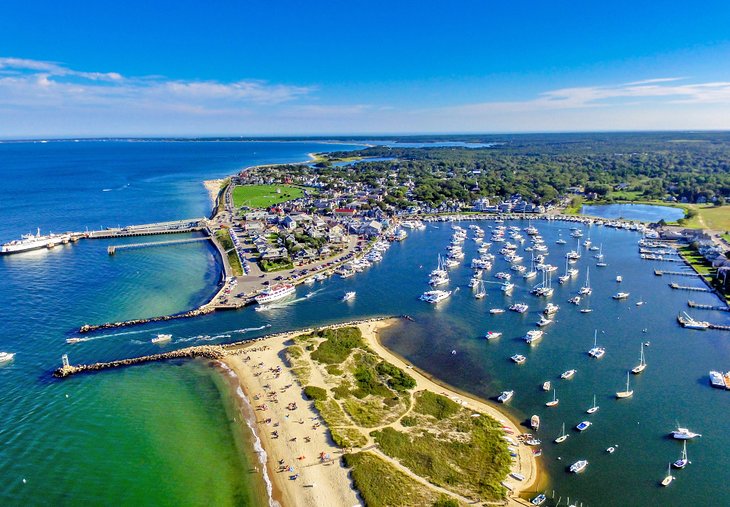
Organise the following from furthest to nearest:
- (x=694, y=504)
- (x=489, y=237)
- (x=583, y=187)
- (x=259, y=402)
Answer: (x=583, y=187)
(x=489, y=237)
(x=259, y=402)
(x=694, y=504)

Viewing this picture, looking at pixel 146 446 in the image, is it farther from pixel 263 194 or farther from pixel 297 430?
pixel 263 194

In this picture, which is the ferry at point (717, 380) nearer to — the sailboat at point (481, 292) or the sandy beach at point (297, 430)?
the sandy beach at point (297, 430)

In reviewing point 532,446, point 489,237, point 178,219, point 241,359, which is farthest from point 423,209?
point 532,446

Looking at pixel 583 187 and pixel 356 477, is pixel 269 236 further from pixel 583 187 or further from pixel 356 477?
pixel 583 187

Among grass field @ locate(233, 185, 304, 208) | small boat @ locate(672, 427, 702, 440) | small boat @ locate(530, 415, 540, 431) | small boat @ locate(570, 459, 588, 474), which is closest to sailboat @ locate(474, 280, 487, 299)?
small boat @ locate(530, 415, 540, 431)

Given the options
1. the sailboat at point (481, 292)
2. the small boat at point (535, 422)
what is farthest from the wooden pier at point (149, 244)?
the small boat at point (535, 422)

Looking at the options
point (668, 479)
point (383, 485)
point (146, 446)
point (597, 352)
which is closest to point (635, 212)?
point (597, 352)
